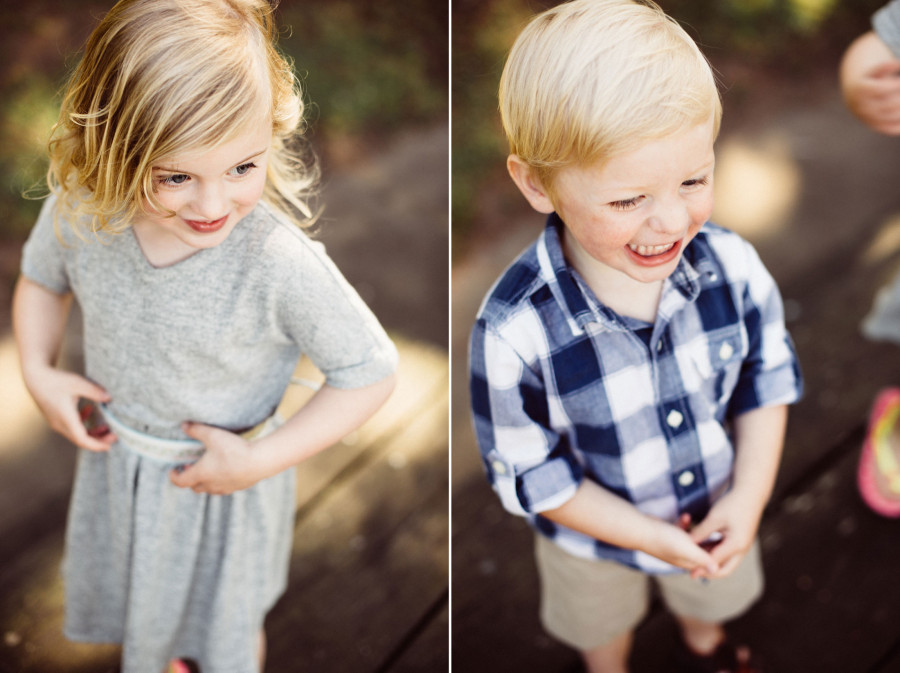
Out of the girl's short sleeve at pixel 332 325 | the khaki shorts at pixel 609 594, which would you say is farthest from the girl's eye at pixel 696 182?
the khaki shorts at pixel 609 594

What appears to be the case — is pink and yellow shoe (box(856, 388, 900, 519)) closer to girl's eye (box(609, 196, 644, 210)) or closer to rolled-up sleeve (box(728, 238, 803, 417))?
rolled-up sleeve (box(728, 238, 803, 417))

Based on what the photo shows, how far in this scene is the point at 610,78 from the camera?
74cm

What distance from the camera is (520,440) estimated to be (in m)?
0.99

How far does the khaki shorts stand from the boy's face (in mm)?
558

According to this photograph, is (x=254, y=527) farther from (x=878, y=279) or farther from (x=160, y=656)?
(x=878, y=279)

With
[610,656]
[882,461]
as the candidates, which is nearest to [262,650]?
[610,656]

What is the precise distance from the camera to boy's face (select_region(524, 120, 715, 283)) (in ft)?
2.46

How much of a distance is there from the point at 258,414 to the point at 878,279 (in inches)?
59.1

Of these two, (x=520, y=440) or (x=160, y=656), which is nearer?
(x=520, y=440)

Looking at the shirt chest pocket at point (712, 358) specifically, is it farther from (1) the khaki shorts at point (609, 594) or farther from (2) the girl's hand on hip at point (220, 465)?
(2) the girl's hand on hip at point (220, 465)

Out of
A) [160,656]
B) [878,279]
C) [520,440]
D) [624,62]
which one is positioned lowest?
[878,279]

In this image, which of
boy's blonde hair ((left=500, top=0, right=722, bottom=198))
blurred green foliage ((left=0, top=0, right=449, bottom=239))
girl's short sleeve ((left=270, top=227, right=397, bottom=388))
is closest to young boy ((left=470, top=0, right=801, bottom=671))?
boy's blonde hair ((left=500, top=0, right=722, bottom=198))

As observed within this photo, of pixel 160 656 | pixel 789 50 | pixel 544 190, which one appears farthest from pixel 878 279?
pixel 160 656

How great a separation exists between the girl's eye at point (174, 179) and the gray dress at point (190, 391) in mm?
106
